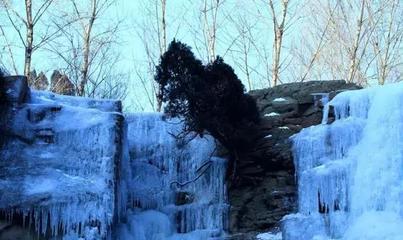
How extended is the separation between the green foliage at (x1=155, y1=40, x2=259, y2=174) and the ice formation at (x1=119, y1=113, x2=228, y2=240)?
96cm

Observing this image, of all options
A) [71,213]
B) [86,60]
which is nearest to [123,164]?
[71,213]

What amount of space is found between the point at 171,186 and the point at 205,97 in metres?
2.66

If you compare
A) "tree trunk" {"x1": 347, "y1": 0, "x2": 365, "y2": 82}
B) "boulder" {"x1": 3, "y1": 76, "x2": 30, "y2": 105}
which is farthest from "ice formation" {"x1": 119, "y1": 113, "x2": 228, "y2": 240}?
"tree trunk" {"x1": 347, "y1": 0, "x2": 365, "y2": 82}

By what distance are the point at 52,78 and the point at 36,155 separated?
41.2ft

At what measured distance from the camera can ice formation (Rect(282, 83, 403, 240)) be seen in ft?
39.3

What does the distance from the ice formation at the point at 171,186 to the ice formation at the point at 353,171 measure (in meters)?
1.87

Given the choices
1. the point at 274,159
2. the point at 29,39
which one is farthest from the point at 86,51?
the point at 274,159

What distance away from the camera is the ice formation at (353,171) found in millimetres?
11992

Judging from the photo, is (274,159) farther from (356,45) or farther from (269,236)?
(356,45)

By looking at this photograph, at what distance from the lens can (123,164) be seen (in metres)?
15.0

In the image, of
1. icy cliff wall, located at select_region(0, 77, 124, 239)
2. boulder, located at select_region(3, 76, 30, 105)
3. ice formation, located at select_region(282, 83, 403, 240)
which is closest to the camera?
ice formation, located at select_region(282, 83, 403, 240)

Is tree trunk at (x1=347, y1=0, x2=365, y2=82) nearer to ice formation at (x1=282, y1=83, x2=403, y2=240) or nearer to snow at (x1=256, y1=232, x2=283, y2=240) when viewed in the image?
ice formation at (x1=282, y1=83, x2=403, y2=240)

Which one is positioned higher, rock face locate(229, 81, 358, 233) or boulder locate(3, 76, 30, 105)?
boulder locate(3, 76, 30, 105)

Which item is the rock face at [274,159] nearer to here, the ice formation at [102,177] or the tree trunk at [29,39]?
the ice formation at [102,177]
